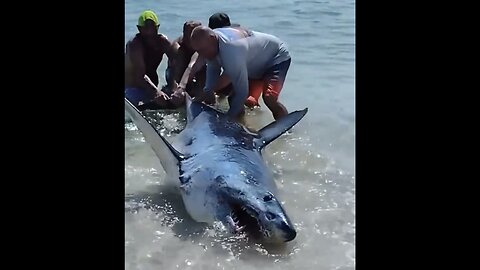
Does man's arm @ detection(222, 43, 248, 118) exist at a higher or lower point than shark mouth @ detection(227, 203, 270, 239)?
higher

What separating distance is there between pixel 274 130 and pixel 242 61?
627 millimetres

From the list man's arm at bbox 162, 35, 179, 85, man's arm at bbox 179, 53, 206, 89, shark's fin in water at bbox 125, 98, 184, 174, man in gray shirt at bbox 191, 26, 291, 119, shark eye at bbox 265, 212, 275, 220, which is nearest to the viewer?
shark eye at bbox 265, 212, 275, 220

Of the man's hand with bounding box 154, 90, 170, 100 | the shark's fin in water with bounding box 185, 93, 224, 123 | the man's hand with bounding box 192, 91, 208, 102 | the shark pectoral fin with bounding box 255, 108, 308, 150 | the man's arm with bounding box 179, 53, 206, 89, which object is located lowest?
the shark pectoral fin with bounding box 255, 108, 308, 150

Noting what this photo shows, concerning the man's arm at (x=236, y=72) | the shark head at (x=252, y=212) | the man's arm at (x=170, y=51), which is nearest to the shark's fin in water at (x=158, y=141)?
the shark head at (x=252, y=212)

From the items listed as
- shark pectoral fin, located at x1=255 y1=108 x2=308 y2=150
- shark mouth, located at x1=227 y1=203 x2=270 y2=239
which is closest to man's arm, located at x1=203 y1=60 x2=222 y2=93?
Result: shark pectoral fin, located at x1=255 y1=108 x2=308 y2=150

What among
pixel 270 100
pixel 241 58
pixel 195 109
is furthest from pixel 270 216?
pixel 270 100

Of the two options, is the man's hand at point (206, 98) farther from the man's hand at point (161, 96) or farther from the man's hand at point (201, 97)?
the man's hand at point (161, 96)

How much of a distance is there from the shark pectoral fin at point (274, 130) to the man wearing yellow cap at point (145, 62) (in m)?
1.33

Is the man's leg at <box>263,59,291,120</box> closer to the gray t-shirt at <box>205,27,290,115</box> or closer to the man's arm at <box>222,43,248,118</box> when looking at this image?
the gray t-shirt at <box>205,27,290,115</box>

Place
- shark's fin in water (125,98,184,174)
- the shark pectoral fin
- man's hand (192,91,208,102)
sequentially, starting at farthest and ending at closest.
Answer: man's hand (192,91,208,102)
the shark pectoral fin
shark's fin in water (125,98,184,174)

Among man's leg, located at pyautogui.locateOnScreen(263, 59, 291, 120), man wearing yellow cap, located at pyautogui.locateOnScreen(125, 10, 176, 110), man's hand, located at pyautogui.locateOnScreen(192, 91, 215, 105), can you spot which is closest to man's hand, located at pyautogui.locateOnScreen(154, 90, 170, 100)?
A: man wearing yellow cap, located at pyautogui.locateOnScreen(125, 10, 176, 110)

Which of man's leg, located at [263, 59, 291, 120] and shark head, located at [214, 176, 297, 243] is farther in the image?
man's leg, located at [263, 59, 291, 120]

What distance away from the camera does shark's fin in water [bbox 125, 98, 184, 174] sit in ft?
12.5

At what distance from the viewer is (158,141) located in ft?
12.7
